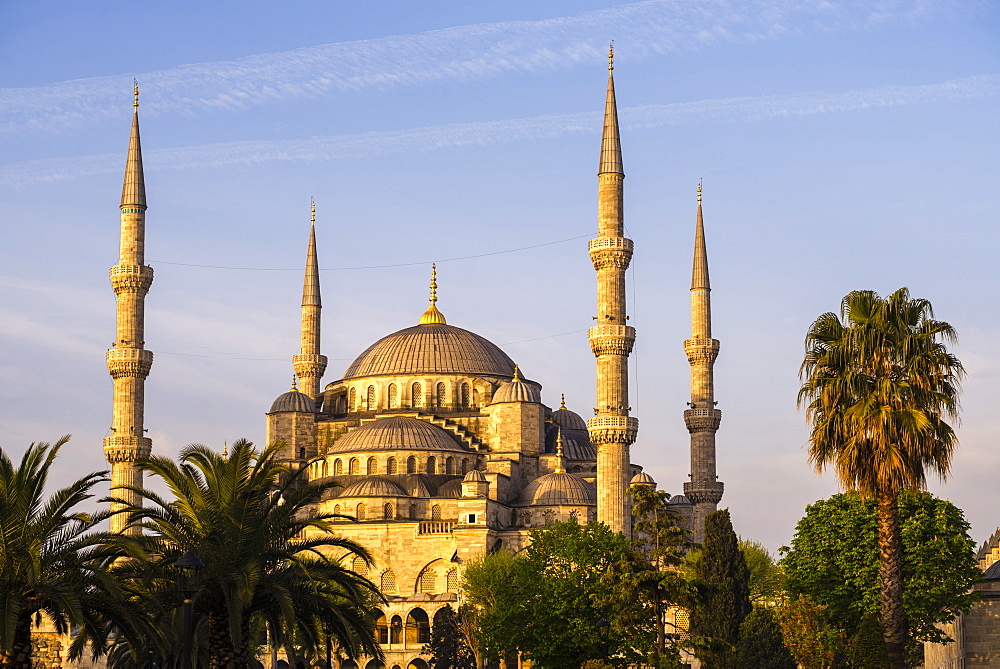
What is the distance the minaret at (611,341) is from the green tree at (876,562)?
1701cm

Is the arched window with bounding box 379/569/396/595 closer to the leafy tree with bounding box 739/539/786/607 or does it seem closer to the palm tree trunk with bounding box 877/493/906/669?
the leafy tree with bounding box 739/539/786/607

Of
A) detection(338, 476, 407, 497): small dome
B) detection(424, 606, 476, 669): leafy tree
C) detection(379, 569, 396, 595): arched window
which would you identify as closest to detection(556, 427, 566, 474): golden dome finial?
detection(338, 476, 407, 497): small dome

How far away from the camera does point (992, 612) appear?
42812 mm

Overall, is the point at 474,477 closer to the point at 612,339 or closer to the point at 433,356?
the point at 612,339

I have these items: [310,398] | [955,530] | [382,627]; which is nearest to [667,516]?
[955,530]

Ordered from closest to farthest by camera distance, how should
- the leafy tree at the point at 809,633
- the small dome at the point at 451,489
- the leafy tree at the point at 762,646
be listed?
the leafy tree at the point at 809,633 < the leafy tree at the point at 762,646 < the small dome at the point at 451,489

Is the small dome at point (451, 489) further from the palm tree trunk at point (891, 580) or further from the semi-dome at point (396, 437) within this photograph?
the palm tree trunk at point (891, 580)

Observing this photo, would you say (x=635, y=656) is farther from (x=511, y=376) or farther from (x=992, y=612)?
(x=511, y=376)

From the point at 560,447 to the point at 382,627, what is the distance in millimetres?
12401

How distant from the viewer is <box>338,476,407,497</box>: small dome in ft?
225

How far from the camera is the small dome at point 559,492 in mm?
68250

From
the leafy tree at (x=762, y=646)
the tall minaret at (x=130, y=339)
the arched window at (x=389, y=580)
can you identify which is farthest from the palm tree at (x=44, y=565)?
the arched window at (x=389, y=580)

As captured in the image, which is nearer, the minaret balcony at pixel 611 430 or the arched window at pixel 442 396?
the minaret balcony at pixel 611 430

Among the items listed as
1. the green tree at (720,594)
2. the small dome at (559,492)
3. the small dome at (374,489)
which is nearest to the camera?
the green tree at (720,594)
